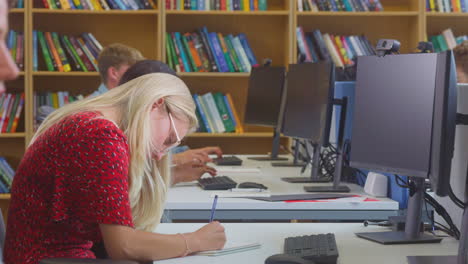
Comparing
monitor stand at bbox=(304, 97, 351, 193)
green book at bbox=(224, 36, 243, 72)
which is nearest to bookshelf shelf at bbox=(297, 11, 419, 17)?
green book at bbox=(224, 36, 243, 72)

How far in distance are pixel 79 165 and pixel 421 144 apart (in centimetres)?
81

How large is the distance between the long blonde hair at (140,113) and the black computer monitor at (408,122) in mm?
526

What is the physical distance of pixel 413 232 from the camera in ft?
6.01

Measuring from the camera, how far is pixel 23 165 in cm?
166

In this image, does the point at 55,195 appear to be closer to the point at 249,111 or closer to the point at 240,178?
the point at 240,178

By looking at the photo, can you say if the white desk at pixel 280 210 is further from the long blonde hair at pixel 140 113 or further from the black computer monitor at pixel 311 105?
the long blonde hair at pixel 140 113

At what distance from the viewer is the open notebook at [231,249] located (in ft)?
5.49

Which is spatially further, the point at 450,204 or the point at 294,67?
the point at 294,67

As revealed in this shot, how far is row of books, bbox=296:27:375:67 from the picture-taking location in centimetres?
490

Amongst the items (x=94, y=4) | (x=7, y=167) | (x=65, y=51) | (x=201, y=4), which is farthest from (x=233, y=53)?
(x=7, y=167)

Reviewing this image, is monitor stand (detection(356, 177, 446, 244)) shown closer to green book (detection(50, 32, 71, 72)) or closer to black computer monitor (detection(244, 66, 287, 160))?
black computer monitor (detection(244, 66, 287, 160))

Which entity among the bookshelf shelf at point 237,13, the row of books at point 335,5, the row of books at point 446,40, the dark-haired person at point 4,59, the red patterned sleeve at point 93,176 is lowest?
the red patterned sleeve at point 93,176

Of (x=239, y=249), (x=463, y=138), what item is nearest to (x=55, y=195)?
(x=239, y=249)

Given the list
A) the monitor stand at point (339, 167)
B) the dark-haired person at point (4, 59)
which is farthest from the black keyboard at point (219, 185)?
the dark-haired person at point (4, 59)
